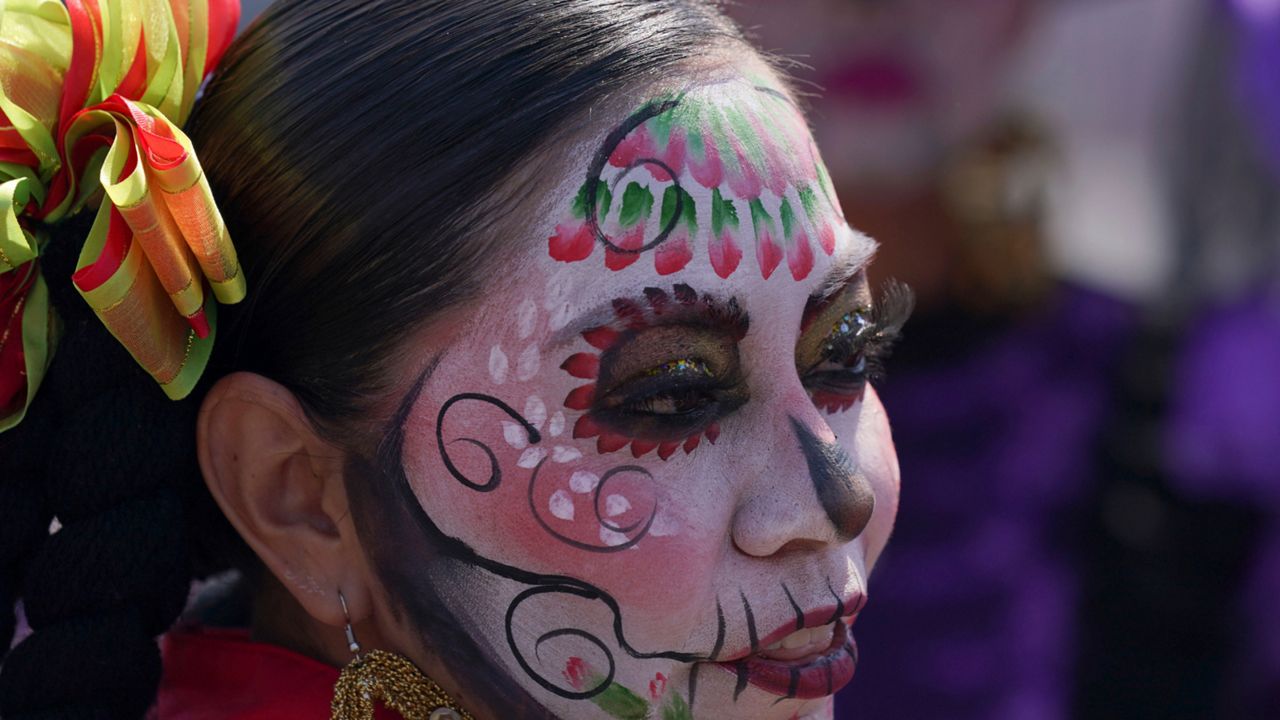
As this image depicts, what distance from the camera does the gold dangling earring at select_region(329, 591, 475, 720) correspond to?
1620 mm

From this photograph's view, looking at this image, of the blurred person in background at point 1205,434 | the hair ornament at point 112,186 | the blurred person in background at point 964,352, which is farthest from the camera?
the blurred person in background at point 1205,434

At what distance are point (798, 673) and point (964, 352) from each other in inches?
93.2

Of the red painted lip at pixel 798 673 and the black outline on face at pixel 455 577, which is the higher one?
the black outline on face at pixel 455 577

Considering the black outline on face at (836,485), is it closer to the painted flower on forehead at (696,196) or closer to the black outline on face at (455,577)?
the black outline on face at (455,577)

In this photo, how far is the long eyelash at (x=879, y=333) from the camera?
68.0 inches

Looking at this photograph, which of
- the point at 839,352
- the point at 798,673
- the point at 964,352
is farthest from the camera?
the point at 964,352

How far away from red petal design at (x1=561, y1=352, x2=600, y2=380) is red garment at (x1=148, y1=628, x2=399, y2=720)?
44cm

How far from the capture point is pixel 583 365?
5.11ft

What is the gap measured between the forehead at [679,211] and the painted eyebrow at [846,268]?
1cm

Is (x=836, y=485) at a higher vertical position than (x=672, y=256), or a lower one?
lower

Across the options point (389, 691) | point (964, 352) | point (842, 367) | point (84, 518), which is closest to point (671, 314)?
point (842, 367)

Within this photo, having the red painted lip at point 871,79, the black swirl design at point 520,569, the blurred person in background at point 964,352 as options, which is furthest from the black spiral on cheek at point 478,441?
the red painted lip at point 871,79

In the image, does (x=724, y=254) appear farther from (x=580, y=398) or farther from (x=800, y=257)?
(x=580, y=398)

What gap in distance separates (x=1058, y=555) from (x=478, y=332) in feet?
8.67
